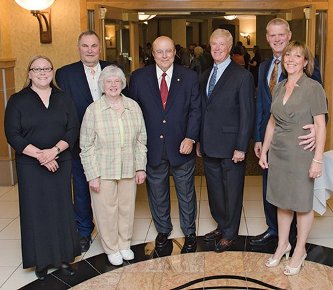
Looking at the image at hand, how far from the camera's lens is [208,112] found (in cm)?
350

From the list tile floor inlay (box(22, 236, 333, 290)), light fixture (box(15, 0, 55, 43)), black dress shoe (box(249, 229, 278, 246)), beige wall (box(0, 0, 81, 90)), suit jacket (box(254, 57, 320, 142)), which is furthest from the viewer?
beige wall (box(0, 0, 81, 90))

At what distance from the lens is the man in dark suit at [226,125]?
3.42 m

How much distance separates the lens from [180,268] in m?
3.41

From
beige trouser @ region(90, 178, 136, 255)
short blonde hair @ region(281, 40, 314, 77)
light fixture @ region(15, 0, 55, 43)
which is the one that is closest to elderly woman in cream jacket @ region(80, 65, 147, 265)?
beige trouser @ region(90, 178, 136, 255)

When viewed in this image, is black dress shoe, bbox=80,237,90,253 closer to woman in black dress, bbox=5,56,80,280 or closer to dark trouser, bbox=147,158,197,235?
woman in black dress, bbox=5,56,80,280

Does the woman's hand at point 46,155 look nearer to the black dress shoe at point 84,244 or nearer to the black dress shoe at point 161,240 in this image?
the black dress shoe at point 84,244

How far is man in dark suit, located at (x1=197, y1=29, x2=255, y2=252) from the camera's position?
342cm

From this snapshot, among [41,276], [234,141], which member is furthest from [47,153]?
[234,141]

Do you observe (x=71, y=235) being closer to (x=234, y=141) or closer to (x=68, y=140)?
(x=68, y=140)

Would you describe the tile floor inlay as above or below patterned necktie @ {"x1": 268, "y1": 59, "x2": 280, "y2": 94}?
below

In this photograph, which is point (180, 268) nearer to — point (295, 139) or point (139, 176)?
point (139, 176)

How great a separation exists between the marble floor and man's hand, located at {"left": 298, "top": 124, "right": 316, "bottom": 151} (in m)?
0.88

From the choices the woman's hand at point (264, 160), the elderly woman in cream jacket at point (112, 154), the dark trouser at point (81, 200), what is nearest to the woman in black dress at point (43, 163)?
the elderly woman in cream jacket at point (112, 154)

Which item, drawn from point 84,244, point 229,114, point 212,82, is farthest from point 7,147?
point 229,114
